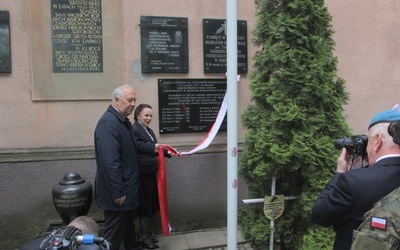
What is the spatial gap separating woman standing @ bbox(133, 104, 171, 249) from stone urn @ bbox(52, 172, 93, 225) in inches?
26.3

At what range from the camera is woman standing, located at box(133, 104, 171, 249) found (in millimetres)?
4023

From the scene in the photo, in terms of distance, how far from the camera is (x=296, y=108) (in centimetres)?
271

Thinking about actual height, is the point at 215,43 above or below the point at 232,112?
above

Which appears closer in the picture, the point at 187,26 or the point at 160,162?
the point at 160,162

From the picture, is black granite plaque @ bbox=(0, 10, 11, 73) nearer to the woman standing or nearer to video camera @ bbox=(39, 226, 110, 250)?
the woman standing

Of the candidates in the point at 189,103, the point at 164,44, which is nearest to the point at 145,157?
the point at 189,103

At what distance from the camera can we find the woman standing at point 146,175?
A: 13.2 feet

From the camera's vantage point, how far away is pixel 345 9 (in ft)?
16.9

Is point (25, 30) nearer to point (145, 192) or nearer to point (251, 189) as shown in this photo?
point (145, 192)

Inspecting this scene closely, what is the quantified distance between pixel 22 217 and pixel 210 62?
3.04 m

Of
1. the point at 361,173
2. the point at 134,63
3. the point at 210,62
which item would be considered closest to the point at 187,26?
the point at 210,62

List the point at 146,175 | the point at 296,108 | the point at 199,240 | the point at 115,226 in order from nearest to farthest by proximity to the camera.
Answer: the point at 296,108 → the point at 115,226 → the point at 146,175 → the point at 199,240

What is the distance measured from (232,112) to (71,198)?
1.84 meters

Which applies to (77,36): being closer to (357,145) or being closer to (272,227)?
(272,227)
